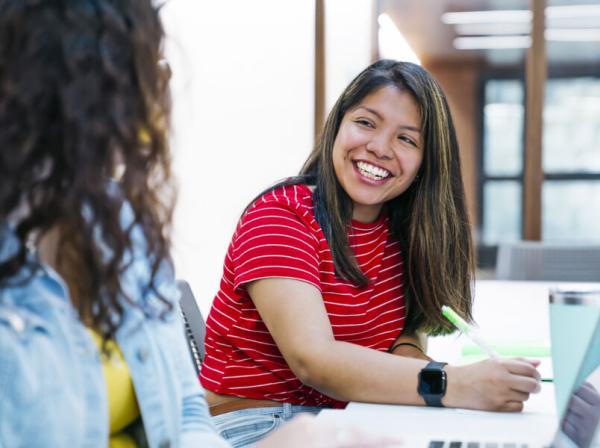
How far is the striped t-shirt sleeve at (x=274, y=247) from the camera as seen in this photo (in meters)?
1.41

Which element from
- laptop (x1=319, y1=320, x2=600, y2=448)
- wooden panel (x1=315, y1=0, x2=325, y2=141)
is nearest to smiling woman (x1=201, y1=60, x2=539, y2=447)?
laptop (x1=319, y1=320, x2=600, y2=448)

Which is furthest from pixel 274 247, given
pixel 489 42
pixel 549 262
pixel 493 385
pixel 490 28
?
pixel 489 42

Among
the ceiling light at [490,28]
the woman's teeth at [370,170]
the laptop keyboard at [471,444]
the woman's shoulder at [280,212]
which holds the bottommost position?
the laptop keyboard at [471,444]

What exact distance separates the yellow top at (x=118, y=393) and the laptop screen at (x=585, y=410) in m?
0.50

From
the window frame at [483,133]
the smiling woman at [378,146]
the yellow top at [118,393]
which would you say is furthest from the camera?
the window frame at [483,133]

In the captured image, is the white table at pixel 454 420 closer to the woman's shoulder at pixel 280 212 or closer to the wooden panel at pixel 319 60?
the woman's shoulder at pixel 280 212

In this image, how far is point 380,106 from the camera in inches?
63.4

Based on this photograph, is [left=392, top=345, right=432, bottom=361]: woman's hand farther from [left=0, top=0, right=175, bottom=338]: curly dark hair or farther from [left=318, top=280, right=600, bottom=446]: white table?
[left=0, top=0, right=175, bottom=338]: curly dark hair

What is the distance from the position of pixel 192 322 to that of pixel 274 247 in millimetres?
358

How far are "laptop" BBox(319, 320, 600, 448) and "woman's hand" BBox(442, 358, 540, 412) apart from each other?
0.01m

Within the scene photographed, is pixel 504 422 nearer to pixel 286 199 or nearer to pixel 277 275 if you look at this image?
pixel 277 275

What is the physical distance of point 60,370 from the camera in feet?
2.64

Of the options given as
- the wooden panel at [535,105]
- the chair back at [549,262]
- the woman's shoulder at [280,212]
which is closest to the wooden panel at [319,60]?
the wooden panel at [535,105]

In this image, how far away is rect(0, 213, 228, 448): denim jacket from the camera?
0.78 m
